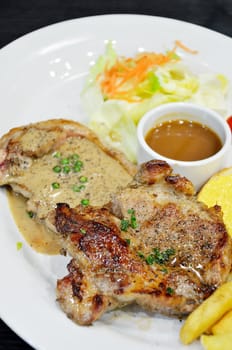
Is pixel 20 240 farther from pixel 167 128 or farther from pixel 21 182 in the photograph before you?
pixel 167 128

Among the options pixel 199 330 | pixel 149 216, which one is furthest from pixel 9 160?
pixel 199 330

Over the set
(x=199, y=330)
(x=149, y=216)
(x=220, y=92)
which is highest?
(x=149, y=216)

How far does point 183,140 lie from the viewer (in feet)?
17.8

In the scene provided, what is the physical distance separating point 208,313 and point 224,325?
0.15 m

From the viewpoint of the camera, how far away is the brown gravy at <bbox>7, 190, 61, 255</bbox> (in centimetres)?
477

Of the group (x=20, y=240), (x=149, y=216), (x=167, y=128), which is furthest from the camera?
(x=167, y=128)

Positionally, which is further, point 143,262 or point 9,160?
point 9,160

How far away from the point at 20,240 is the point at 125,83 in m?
2.51

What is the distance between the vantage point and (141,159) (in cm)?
535

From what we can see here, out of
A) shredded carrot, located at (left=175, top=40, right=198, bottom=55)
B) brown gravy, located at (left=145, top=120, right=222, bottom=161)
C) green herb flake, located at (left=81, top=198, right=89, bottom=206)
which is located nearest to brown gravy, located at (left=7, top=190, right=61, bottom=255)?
green herb flake, located at (left=81, top=198, right=89, bottom=206)

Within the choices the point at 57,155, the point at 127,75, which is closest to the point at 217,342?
the point at 57,155

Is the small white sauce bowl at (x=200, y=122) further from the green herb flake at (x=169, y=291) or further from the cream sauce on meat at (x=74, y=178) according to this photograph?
the green herb flake at (x=169, y=291)

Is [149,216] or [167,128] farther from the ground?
[149,216]

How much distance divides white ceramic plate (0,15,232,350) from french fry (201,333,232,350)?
0.30 meters
